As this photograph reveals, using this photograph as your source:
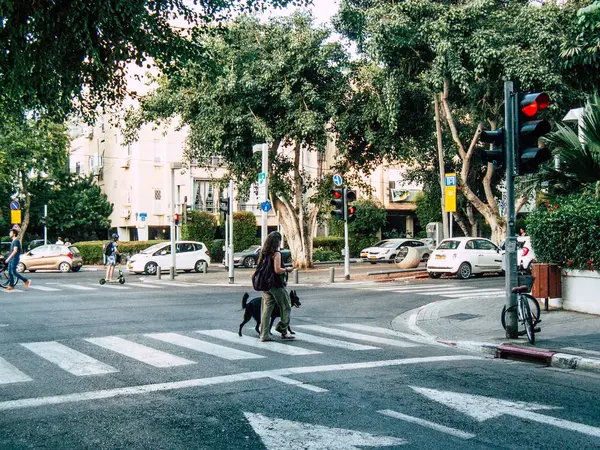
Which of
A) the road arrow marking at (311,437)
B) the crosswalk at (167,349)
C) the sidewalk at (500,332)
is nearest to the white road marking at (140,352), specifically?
the crosswalk at (167,349)

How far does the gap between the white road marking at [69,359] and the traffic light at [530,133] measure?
661 centimetres

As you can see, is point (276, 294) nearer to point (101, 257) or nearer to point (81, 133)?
point (101, 257)

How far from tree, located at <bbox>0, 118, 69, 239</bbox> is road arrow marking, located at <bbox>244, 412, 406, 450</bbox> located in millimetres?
39679

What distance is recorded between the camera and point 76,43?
9.00 metres

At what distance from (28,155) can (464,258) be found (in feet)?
106

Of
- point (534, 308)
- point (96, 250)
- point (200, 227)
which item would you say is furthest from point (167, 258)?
point (534, 308)

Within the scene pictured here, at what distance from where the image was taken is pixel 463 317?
1403 centimetres

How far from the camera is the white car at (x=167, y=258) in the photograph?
32531mm

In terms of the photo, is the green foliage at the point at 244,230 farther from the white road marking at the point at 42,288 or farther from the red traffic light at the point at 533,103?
the red traffic light at the point at 533,103

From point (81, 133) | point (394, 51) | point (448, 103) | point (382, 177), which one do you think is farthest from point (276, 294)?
point (81, 133)

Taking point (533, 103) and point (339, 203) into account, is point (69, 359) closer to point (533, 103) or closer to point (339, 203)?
point (533, 103)

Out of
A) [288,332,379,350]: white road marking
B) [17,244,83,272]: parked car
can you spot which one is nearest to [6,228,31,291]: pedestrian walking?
[288,332,379,350]: white road marking

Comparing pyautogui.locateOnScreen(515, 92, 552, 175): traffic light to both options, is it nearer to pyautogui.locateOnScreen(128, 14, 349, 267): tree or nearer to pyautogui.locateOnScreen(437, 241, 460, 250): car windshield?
pyautogui.locateOnScreen(437, 241, 460, 250): car windshield

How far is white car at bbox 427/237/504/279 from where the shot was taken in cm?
2602
